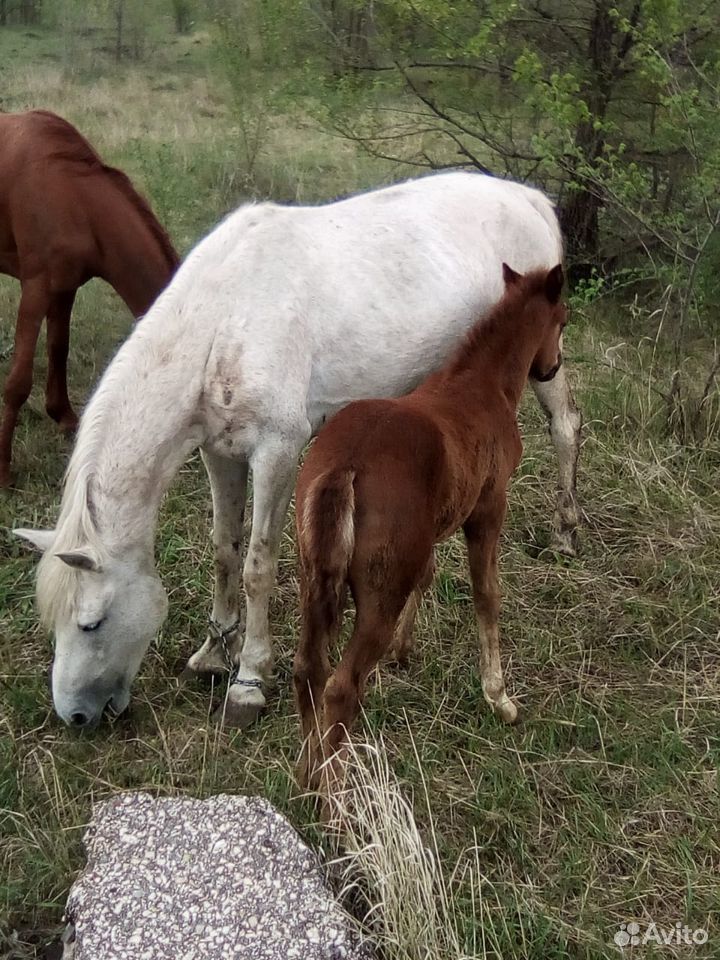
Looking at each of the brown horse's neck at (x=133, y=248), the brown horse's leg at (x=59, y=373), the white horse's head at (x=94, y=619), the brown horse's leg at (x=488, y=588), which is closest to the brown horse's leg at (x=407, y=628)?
the brown horse's leg at (x=488, y=588)

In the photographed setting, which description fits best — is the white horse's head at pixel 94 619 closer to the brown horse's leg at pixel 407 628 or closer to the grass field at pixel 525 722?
the grass field at pixel 525 722

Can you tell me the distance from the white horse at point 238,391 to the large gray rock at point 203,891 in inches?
28.1

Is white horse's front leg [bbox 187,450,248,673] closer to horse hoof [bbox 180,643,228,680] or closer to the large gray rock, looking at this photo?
horse hoof [bbox 180,643,228,680]

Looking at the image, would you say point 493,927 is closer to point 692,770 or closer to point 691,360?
point 692,770

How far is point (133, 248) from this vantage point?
168 inches

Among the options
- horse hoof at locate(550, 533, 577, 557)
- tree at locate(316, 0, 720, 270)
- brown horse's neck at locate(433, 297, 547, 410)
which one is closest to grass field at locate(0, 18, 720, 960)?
horse hoof at locate(550, 533, 577, 557)

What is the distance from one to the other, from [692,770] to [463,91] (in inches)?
216

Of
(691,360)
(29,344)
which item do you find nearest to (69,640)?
(29,344)

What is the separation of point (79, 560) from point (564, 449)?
8.44 feet

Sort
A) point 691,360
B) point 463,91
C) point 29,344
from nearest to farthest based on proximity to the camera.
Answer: point 29,344
point 691,360
point 463,91

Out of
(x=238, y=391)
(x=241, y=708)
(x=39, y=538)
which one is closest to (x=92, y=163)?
(x=238, y=391)

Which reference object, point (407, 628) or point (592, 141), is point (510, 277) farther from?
point (592, 141)

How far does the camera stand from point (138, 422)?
2816 mm

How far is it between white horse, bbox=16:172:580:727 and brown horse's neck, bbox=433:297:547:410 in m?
0.42
